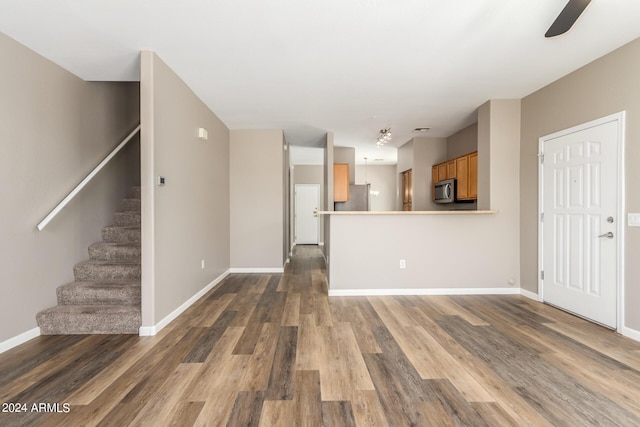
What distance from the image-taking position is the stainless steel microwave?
506 centimetres

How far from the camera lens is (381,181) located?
9578 mm

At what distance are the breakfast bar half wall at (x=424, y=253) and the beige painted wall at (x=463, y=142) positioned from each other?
1.62 meters

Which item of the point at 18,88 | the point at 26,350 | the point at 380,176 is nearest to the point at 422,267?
the point at 26,350

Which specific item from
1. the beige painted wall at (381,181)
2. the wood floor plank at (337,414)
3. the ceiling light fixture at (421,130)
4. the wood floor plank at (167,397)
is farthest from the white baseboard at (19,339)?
the beige painted wall at (381,181)

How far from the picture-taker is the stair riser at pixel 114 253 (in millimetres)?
3184

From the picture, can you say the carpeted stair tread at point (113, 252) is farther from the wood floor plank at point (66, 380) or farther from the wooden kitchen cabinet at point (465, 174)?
the wooden kitchen cabinet at point (465, 174)

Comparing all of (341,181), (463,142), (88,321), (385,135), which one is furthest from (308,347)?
(463,142)

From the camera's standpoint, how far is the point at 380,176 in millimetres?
9594

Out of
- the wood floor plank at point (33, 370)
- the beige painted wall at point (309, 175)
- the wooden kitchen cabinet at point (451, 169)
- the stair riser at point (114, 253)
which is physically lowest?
the wood floor plank at point (33, 370)

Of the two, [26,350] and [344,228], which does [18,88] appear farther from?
[344,228]

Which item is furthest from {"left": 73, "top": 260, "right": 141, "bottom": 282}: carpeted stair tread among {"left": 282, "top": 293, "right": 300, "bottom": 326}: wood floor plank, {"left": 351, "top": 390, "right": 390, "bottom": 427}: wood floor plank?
{"left": 351, "top": 390, "right": 390, "bottom": 427}: wood floor plank

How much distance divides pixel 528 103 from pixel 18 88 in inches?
210

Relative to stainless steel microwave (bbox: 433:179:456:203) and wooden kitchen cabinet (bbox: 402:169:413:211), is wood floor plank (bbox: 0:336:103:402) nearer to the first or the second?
stainless steel microwave (bbox: 433:179:456:203)

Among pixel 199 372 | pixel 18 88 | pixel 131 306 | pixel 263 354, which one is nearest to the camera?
pixel 199 372
